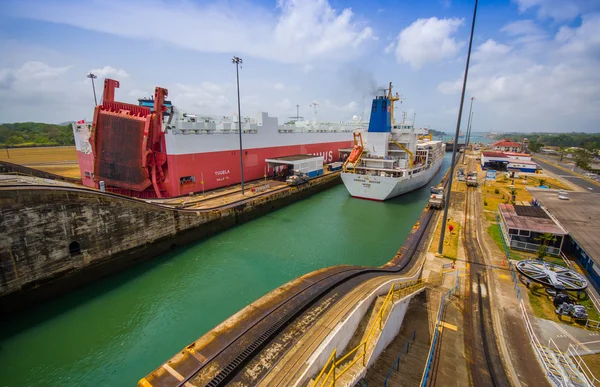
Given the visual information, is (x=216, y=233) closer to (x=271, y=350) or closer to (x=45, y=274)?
(x=45, y=274)

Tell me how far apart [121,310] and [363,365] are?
10136 mm

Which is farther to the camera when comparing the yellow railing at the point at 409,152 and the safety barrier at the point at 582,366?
the yellow railing at the point at 409,152

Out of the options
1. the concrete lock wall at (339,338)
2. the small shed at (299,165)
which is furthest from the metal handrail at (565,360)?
the small shed at (299,165)

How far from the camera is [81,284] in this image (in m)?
12.1

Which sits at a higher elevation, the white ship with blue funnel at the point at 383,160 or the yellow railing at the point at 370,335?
the white ship with blue funnel at the point at 383,160

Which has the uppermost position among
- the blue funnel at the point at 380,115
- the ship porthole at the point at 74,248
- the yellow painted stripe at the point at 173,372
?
the blue funnel at the point at 380,115

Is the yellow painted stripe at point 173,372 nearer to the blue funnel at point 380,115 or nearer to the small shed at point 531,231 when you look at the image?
the small shed at point 531,231

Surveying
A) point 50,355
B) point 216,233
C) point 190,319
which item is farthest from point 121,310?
point 216,233

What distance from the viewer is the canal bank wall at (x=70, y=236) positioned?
10133 mm

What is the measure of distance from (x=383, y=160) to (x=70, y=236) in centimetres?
2481

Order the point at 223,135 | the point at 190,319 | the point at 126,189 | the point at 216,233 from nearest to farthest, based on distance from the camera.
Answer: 1. the point at 190,319
2. the point at 216,233
3. the point at 126,189
4. the point at 223,135

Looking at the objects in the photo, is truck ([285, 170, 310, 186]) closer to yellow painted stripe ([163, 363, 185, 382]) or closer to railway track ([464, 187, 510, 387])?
railway track ([464, 187, 510, 387])

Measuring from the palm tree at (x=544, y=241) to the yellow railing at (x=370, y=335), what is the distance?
499 cm

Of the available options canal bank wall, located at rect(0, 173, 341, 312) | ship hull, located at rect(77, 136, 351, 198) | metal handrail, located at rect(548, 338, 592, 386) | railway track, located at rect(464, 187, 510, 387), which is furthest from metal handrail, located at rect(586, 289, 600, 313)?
ship hull, located at rect(77, 136, 351, 198)
